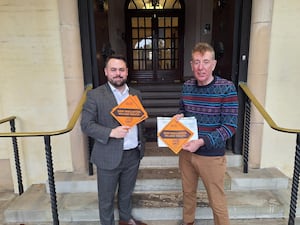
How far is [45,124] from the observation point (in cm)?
268

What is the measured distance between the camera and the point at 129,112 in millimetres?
1718

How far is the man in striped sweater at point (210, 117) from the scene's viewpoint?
5.34 ft

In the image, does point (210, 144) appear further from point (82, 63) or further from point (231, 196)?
point (82, 63)

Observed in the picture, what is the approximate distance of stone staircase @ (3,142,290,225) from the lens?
229 cm

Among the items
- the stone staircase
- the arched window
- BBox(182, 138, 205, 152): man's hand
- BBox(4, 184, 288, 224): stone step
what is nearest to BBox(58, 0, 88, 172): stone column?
the stone staircase

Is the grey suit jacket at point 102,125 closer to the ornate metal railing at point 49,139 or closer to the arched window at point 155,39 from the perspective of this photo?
the ornate metal railing at point 49,139

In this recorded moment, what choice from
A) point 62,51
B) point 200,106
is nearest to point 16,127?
point 62,51

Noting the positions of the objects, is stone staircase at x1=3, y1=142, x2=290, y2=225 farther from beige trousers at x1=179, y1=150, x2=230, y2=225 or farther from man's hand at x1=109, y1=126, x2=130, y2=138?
man's hand at x1=109, y1=126, x2=130, y2=138

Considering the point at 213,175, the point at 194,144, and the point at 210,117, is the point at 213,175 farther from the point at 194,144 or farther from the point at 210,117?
the point at 210,117

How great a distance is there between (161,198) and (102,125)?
42.3 inches

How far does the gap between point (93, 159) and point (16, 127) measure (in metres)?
1.29

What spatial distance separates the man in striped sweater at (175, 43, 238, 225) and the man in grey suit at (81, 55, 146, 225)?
1.25 ft

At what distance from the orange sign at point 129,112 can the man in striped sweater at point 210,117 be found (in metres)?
0.26

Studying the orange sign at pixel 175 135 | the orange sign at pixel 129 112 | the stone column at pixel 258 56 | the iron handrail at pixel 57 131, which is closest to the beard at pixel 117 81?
the orange sign at pixel 129 112
